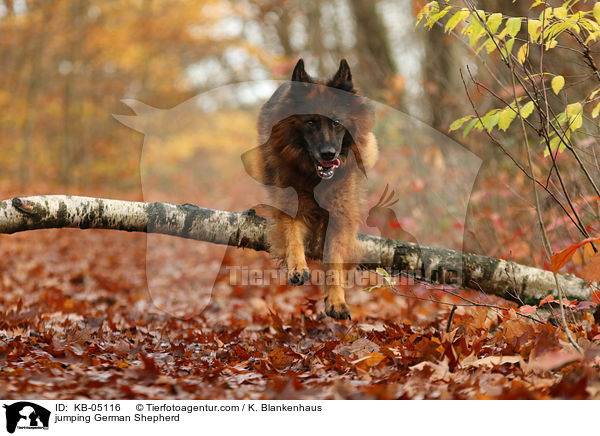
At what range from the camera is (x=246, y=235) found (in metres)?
4.54

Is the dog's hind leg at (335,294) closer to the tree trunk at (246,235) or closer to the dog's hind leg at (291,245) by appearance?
the tree trunk at (246,235)

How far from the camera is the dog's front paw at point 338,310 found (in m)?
4.43

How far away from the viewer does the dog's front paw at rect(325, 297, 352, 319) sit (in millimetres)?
4426

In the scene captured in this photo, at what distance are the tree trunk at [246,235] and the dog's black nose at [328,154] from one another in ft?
2.74

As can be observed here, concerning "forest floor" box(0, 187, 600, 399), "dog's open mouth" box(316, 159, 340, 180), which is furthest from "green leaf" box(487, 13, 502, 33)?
"forest floor" box(0, 187, 600, 399)

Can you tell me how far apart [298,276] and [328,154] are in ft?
3.46

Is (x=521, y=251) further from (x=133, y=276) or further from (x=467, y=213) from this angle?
(x=133, y=276)

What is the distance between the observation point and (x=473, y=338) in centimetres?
345

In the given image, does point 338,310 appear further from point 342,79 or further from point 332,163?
point 342,79

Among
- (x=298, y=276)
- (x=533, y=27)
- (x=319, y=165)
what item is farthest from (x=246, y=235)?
(x=533, y=27)

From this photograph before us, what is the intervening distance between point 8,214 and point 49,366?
3.96ft

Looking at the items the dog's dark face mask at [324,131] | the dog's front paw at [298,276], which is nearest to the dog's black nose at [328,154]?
the dog's dark face mask at [324,131]

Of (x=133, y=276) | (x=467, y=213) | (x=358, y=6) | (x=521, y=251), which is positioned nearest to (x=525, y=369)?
(x=521, y=251)

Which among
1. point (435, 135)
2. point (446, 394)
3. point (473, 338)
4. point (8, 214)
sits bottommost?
point (446, 394)
